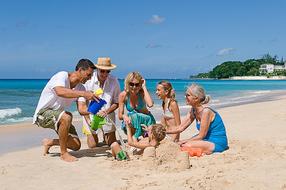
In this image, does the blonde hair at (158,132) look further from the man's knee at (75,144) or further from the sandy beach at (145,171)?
the man's knee at (75,144)

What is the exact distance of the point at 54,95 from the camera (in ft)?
17.6

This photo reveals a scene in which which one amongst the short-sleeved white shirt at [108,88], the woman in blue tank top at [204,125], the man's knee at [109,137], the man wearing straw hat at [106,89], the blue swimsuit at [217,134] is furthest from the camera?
the man's knee at [109,137]

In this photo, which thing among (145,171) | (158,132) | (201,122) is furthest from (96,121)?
(201,122)

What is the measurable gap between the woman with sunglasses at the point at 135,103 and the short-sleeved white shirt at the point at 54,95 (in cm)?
82

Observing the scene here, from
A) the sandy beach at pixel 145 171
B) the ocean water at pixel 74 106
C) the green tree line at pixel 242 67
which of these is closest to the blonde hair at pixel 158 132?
the sandy beach at pixel 145 171

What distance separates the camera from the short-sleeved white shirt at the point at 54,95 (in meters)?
5.20

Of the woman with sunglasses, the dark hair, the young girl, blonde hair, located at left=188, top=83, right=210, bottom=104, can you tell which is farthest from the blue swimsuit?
the dark hair

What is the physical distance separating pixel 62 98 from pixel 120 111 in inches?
34.8

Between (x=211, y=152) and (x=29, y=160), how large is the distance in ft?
8.25

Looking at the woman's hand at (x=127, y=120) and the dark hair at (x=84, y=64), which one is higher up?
the dark hair at (x=84, y=64)

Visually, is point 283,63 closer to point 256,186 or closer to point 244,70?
point 244,70

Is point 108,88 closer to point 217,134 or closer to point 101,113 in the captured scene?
point 101,113

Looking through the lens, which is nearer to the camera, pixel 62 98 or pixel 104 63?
pixel 62 98

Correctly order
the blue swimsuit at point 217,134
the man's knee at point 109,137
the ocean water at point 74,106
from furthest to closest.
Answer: the ocean water at point 74,106, the man's knee at point 109,137, the blue swimsuit at point 217,134
